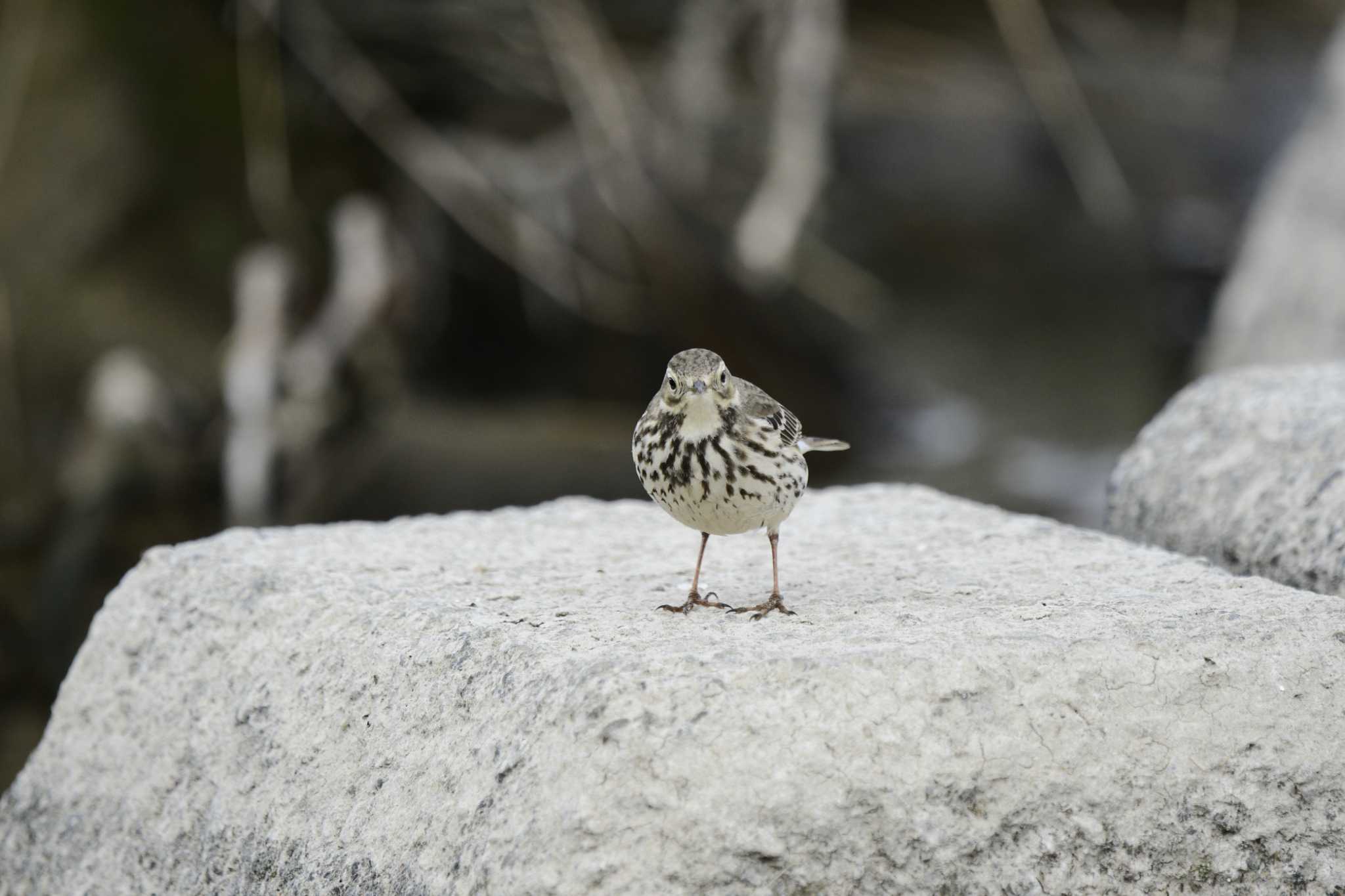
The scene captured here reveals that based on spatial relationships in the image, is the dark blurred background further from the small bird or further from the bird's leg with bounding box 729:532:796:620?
the bird's leg with bounding box 729:532:796:620

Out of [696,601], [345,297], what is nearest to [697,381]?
[696,601]

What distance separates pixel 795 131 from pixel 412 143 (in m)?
1.74

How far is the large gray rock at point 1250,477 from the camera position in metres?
3.10

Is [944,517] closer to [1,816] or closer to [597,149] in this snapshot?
[1,816]

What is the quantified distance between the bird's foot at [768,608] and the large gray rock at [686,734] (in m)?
0.04

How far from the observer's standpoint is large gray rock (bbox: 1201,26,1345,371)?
6719mm

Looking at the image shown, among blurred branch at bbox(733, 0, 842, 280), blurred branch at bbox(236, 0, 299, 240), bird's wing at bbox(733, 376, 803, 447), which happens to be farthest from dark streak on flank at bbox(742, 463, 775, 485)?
blurred branch at bbox(236, 0, 299, 240)

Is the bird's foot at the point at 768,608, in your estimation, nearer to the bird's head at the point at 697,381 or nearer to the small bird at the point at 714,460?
the small bird at the point at 714,460

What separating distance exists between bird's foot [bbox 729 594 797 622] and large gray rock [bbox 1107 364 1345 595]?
107 cm

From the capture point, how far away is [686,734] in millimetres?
2197

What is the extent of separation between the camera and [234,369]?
5.71 m

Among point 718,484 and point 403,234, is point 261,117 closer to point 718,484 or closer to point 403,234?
point 403,234

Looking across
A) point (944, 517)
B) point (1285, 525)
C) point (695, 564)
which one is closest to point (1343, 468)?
point (1285, 525)

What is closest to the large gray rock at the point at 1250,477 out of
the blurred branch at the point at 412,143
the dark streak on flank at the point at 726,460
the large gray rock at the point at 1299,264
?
the dark streak on flank at the point at 726,460
